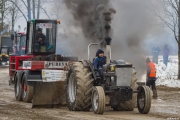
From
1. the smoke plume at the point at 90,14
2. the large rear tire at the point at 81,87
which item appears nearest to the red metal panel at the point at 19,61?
the smoke plume at the point at 90,14

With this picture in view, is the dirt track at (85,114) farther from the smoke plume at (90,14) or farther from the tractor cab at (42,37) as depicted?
the smoke plume at (90,14)

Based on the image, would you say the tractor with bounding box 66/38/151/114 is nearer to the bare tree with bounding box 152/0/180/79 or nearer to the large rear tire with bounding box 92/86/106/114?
the large rear tire with bounding box 92/86/106/114

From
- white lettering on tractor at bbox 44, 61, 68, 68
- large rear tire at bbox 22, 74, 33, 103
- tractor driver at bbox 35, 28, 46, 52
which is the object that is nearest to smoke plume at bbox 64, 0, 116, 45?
tractor driver at bbox 35, 28, 46, 52

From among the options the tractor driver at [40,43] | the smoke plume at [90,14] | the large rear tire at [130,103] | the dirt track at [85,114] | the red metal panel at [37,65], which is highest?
the smoke plume at [90,14]

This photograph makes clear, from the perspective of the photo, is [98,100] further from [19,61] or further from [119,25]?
[119,25]

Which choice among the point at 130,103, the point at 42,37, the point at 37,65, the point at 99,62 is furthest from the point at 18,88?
the point at 130,103

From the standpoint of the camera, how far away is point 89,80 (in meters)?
11.2

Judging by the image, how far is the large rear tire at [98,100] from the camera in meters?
10.5

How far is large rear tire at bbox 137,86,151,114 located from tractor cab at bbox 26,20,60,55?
5973 mm

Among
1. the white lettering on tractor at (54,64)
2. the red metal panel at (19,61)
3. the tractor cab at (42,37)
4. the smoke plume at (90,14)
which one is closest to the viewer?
the white lettering on tractor at (54,64)

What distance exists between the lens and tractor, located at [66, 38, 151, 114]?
1070 centimetres

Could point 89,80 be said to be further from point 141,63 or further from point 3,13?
point 3,13

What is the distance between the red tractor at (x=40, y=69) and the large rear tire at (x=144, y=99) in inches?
105

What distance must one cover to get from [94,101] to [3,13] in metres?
33.0
